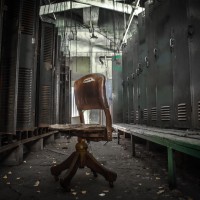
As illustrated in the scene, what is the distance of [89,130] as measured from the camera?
1824mm

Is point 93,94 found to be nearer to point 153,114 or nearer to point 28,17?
point 153,114

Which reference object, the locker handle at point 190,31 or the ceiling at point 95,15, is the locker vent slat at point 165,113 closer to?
the locker handle at point 190,31

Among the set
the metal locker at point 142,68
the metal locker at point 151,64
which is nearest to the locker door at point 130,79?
the metal locker at point 142,68

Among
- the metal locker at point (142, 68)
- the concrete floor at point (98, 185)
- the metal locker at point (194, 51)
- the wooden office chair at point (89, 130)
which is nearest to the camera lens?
the concrete floor at point (98, 185)

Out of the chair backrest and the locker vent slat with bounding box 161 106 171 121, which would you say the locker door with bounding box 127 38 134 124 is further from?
the chair backrest

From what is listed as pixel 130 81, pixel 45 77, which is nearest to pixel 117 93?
pixel 130 81

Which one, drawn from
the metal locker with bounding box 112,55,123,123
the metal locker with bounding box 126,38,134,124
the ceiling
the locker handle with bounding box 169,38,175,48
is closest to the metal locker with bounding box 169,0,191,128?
the locker handle with bounding box 169,38,175,48

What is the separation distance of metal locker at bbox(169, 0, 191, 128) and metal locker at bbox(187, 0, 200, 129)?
6 centimetres

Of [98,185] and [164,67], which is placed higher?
[164,67]

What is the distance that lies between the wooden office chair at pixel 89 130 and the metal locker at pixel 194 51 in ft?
3.29

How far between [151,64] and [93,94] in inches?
74.0

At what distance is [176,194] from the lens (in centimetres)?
178

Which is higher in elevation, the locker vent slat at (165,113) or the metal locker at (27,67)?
the metal locker at (27,67)

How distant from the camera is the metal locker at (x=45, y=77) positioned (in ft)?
13.0
